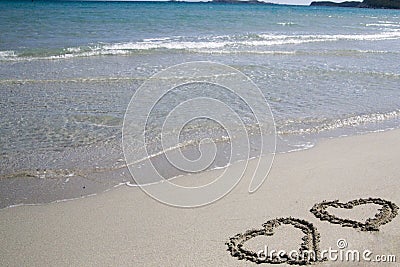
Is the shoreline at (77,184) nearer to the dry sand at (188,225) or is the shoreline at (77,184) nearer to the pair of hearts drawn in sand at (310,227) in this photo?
the dry sand at (188,225)

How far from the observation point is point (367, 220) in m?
4.61

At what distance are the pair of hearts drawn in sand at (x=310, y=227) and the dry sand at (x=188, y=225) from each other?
0.19 ft

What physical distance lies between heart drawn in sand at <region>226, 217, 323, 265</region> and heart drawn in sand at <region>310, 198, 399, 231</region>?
296 millimetres

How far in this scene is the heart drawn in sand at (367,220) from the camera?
4508mm

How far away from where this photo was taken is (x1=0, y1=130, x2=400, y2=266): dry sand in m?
3.97

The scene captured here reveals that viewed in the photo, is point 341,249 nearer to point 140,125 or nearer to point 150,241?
point 150,241

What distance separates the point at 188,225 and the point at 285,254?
1.01m

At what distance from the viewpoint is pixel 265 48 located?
2086cm

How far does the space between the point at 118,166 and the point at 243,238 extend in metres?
2.41

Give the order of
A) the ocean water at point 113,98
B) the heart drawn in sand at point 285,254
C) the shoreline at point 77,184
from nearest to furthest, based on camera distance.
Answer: the heart drawn in sand at point 285,254 < the shoreline at point 77,184 < the ocean water at point 113,98

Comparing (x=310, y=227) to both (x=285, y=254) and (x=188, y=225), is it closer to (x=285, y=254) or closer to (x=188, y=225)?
(x=285, y=254)

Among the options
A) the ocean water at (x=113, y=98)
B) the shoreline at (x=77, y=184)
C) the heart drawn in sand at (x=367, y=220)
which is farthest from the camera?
the ocean water at (x=113, y=98)

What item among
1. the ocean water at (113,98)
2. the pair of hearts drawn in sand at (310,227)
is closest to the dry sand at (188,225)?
the pair of hearts drawn in sand at (310,227)

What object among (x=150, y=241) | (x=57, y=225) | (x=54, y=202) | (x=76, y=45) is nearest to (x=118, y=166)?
(x=54, y=202)
